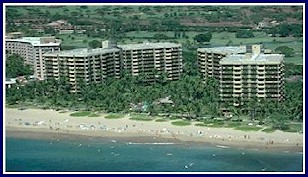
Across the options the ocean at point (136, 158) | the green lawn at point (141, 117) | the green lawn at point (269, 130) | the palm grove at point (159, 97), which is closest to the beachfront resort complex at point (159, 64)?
the palm grove at point (159, 97)

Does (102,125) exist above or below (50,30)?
below

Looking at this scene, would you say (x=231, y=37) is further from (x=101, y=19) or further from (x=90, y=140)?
(x=90, y=140)

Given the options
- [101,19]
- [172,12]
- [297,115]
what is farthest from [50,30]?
[297,115]

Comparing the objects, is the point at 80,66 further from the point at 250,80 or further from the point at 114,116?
the point at 250,80

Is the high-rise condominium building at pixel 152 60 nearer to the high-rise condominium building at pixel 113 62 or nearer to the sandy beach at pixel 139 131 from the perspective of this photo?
the high-rise condominium building at pixel 113 62

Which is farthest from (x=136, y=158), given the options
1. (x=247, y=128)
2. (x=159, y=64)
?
(x=159, y=64)

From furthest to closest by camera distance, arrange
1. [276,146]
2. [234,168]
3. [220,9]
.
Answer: [220,9], [276,146], [234,168]
